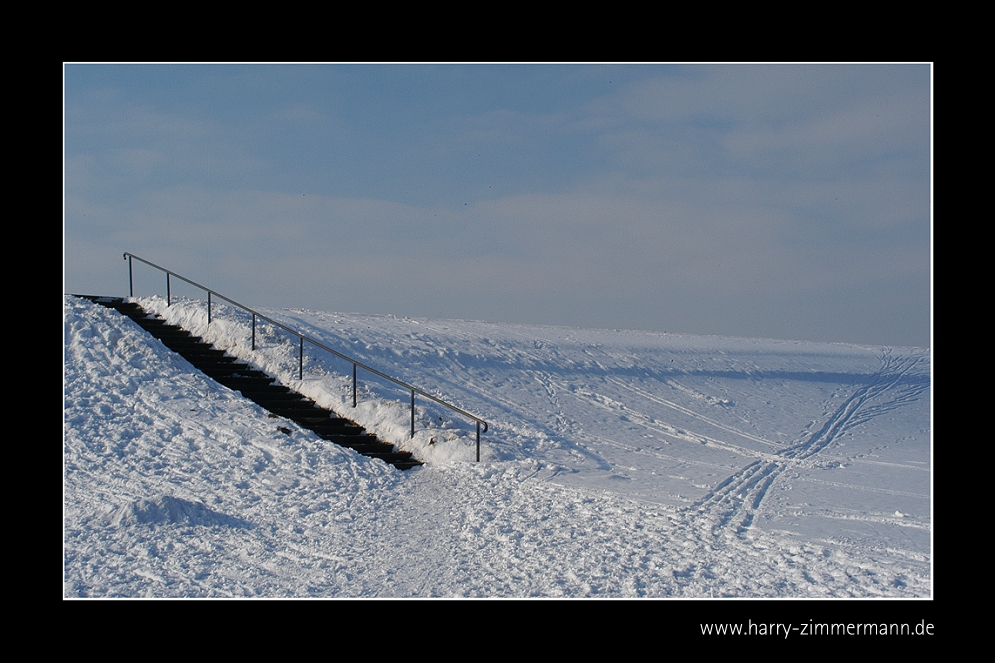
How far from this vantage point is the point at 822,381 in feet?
84.0

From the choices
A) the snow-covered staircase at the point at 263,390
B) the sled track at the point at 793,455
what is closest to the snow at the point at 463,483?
the sled track at the point at 793,455

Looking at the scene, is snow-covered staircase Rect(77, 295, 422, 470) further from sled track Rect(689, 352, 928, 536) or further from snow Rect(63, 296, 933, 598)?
sled track Rect(689, 352, 928, 536)

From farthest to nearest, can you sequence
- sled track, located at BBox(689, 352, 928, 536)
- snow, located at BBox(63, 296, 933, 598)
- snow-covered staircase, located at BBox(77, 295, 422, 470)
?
snow-covered staircase, located at BBox(77, 295, 422, 470), sled track, located at BBox(689, 352, 928, 536), snow, located at BBox(63, 296, 933, 598)

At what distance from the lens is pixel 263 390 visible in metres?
13.9

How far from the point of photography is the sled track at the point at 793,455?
9.24 meters

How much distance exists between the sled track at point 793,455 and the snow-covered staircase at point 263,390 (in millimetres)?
4781

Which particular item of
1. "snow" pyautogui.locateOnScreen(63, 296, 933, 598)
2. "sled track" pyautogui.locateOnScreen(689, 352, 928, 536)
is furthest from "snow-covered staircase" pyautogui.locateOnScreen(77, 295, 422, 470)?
"sled track" pyautogui.locateOnScreen(689, 352, 928, 536)

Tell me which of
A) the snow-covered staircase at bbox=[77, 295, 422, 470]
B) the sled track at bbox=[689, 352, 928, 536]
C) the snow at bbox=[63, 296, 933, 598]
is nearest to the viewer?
the snow at bbox=[63, 296, 933, 598]

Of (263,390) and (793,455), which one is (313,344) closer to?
(263,390)

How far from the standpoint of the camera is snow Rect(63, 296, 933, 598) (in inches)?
280

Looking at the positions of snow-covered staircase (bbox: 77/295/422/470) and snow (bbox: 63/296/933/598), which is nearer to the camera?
snow (bbox: 63/296/933/598)

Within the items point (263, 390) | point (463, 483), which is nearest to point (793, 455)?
point (463, 483)

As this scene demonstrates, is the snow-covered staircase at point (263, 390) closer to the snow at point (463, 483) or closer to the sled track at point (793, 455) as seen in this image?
the snow at point (463, 483)

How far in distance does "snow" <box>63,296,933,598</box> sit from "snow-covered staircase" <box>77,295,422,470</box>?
26 centimetres
